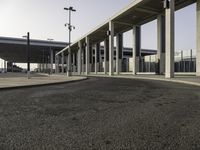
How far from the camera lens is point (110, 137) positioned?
405 cm

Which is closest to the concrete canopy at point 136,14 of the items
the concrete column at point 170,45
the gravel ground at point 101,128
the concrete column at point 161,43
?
the concrete column at point 161,43

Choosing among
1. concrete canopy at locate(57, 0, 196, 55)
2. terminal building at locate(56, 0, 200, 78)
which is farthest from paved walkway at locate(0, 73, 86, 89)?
concrete canopy at locate(57, 0, 196, 55)

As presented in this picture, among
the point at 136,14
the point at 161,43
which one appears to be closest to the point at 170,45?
the point at 161,43

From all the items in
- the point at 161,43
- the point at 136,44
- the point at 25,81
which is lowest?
the point at 25,81

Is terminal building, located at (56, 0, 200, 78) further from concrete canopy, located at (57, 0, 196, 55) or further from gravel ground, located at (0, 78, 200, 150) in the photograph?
gravel ground, located at (0, 78, 200, 150)

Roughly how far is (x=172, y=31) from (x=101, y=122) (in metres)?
21.0

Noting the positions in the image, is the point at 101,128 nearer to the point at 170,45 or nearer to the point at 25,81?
the point at 25,81

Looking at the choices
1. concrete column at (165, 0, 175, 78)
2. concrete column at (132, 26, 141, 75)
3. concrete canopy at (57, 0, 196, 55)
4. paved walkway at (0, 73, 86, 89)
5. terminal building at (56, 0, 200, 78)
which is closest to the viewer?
paved walkway at (0, 73, 86, 89)

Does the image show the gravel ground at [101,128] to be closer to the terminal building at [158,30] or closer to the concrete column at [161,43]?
the terminal building at [158,30]

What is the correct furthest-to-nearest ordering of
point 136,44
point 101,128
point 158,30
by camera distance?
point 136,44 < point 158,30 < point 101,128

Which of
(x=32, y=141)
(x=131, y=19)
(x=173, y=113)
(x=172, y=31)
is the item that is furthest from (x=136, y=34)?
(x=32, y=141)

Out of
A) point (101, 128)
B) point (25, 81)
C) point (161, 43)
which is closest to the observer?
point (101, 128)

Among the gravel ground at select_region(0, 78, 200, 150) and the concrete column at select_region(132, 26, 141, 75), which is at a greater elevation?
the concrete column at select_region(132, 26, 141, 75)

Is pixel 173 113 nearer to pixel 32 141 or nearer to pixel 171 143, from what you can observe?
pixel 171 143
